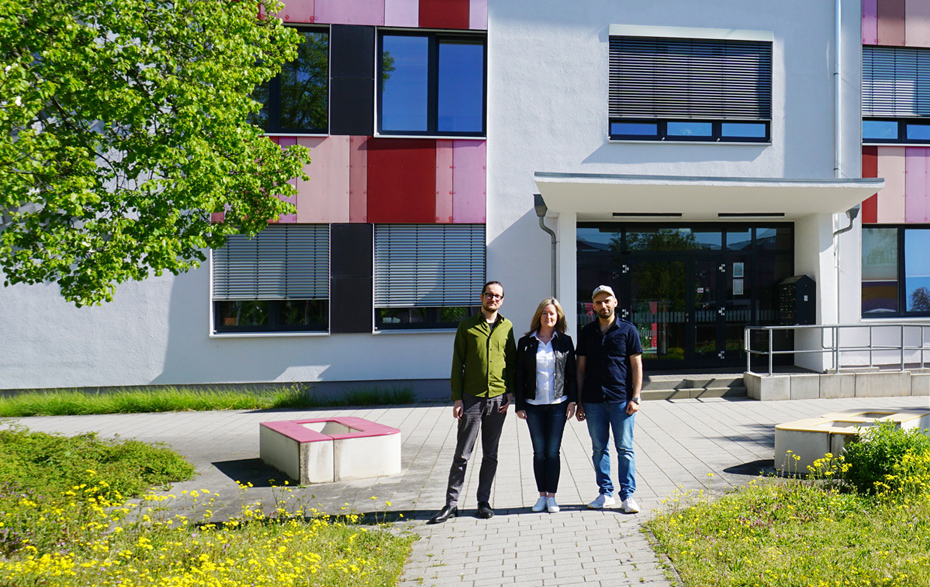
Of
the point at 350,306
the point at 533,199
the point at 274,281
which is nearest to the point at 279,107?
the point at 274,281

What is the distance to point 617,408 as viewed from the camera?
5.67 metres

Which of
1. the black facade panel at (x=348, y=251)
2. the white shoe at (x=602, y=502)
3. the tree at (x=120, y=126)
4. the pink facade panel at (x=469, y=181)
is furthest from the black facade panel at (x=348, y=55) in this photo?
the white shoe at (x=602, y=502)

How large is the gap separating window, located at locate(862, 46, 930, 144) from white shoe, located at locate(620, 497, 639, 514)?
11645 mm

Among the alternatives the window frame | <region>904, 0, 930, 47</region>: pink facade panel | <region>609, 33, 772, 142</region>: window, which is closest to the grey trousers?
the window frame

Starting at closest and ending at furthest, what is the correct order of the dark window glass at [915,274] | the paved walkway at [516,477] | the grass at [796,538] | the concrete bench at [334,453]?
the grass at [796,538]
the paved walkway at [516,477]
the concrete bench at [334,453]
the dark window glass at [915,274]

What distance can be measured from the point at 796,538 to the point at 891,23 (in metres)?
13.2

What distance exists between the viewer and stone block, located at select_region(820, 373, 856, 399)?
12.1 m

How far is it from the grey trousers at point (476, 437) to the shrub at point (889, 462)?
293 cm

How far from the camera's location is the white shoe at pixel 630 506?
5508 millimetres

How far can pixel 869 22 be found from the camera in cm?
1381

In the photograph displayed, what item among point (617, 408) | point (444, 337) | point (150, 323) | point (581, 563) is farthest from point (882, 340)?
point (150, 323)

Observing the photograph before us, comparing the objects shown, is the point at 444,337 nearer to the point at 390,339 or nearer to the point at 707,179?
the point at 390,339

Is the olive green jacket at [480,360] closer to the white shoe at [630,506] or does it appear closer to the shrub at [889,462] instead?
the white shoe at [630,506]

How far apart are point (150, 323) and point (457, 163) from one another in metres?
6.24
